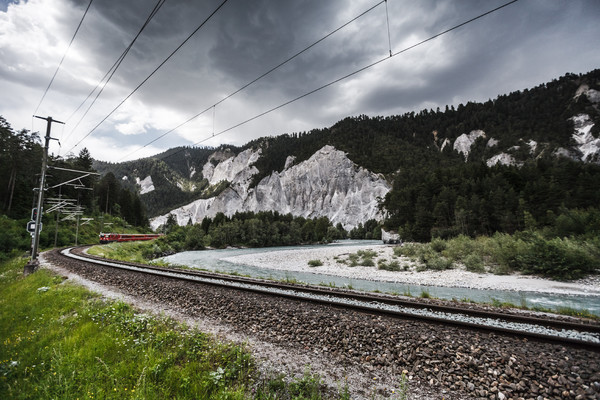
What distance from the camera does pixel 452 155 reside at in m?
138

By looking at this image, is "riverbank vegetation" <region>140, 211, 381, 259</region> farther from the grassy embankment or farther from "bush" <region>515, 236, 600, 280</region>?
"bush" <region>515, 236, 600, 280</region>

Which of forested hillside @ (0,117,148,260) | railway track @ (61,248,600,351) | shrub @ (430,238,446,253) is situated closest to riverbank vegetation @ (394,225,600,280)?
shrub @ (430,238,446,253)

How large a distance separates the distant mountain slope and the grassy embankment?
52773 mm

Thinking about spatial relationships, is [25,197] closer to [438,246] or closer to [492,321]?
[492,321]

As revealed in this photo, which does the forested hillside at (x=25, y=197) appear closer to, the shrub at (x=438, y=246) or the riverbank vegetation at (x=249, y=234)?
the riverbank vegetation at (x=249, y=234)

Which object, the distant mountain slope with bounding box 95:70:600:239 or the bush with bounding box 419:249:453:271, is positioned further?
the distant mountain slope with bounding box 95:70:600:239

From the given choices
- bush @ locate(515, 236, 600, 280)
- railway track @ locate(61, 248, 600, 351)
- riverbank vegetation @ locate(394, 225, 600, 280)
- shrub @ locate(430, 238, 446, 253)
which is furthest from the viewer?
shrub @ locate(430, 238, 446, 253)

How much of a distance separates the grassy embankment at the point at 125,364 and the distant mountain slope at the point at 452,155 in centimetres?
5277

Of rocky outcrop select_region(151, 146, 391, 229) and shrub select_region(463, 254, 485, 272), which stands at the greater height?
rocky outcrop select_region(151, 146, 391, 229)

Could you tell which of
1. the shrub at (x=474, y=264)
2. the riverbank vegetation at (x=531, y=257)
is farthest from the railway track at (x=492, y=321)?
the shrub at (x=474, y=264)

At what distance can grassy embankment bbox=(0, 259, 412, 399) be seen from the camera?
12.6 feet

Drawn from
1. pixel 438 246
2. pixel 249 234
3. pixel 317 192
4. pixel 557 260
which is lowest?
pixel 249 234

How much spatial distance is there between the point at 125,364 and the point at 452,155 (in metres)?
163

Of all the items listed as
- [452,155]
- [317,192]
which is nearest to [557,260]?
[317,192]
